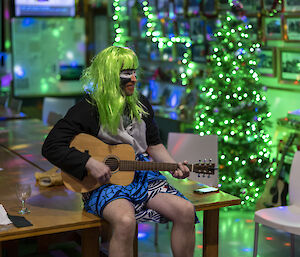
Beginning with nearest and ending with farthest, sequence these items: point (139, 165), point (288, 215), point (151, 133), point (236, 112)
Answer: point (139, 165), point (151, 133), point (288, 215), point (236, 112)

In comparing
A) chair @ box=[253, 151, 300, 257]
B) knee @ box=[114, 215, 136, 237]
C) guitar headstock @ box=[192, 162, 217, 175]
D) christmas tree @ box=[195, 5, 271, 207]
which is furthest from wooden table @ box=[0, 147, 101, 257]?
christmas tree @ box=[195, 5, 271, 207]

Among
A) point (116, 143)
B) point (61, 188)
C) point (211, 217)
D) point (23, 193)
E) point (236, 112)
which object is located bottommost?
point (211, 217)

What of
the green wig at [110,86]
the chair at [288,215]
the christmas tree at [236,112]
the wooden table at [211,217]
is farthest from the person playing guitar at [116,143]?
the christmas tree at [236,112]

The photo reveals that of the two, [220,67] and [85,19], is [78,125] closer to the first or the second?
[220,67]

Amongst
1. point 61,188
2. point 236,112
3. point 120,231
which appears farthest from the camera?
point 236,112

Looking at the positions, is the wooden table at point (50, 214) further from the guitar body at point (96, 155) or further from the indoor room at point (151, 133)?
the guitar body at point (96, 155)

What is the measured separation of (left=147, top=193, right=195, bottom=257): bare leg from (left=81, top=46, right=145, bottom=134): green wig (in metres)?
0.51

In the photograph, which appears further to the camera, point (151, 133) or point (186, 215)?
point (151, 133)

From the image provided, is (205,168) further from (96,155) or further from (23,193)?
(23,193)

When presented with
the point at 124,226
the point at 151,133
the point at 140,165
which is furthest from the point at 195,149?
the point at 124,226

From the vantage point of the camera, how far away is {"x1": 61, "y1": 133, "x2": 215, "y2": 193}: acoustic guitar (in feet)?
9.96

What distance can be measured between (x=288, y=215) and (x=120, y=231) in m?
1.36

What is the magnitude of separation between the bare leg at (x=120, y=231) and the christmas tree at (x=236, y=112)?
2450 mm

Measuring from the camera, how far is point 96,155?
3074 millimetres
